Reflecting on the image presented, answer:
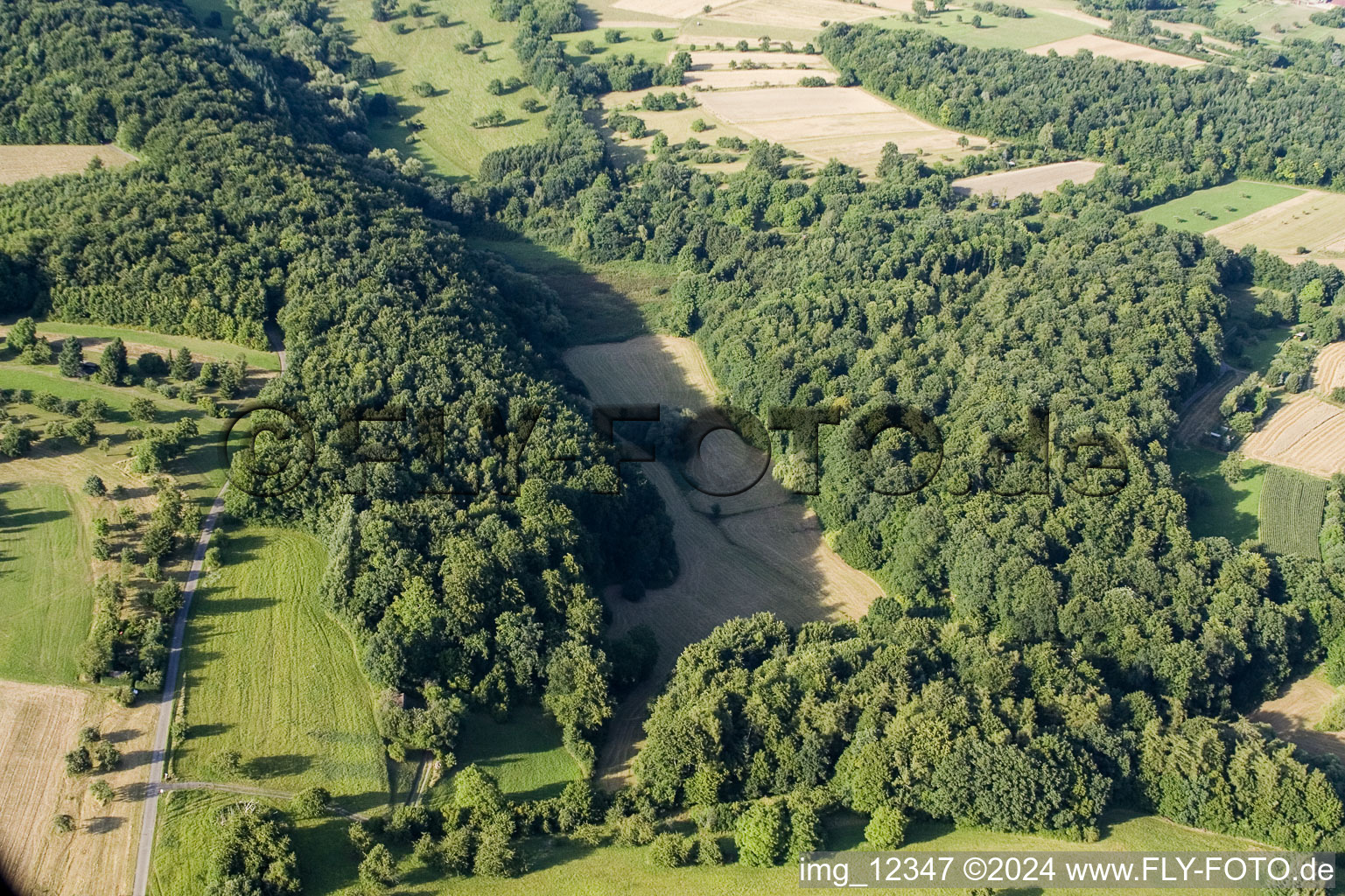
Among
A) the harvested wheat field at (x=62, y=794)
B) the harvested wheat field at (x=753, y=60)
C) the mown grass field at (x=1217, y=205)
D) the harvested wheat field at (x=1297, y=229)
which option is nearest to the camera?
the harvested wheat field at (x=62, y=794)

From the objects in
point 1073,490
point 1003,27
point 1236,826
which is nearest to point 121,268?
point 1073,490

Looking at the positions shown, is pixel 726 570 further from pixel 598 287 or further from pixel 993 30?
pixel 993 30

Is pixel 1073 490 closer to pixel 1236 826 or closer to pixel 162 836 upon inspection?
pixel 1236 826

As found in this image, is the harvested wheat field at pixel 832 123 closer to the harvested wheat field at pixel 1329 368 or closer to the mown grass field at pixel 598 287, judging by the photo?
the mown grass field at pixel 598 287

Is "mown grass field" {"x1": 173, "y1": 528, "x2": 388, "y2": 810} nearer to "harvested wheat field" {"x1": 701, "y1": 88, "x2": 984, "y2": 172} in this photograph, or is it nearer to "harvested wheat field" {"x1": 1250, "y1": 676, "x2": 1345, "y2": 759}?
Answer: "harvested wheat field" {"x1": 1250, "y1": 676, "x2": 1345, "y2": 759}

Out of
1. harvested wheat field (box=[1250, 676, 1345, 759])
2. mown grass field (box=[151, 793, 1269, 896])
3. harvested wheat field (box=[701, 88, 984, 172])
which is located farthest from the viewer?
harvested wheat field (box=[701, 88, 984, 172])

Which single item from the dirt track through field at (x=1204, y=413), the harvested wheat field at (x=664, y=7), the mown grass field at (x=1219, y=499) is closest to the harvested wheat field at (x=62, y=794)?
the mown grass field at (x=1219, y=499)

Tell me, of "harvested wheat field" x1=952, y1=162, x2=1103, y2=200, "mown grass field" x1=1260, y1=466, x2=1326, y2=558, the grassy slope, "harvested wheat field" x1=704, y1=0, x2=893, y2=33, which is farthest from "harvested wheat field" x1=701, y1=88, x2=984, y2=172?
the grassy slope
